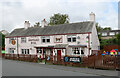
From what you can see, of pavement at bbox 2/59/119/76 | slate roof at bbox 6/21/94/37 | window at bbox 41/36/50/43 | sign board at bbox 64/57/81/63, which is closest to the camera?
A: pavement at bbox 2/59/119/76

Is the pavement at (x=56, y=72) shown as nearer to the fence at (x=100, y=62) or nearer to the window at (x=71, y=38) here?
the fence at (x=100, y=62)

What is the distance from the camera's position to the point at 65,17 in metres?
49.4

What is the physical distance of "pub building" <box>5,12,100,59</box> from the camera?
66.1 ft

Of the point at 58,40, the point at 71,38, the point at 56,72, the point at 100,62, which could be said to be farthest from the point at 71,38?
the point at 56,72

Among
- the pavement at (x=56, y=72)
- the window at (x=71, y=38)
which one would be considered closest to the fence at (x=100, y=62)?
the pavement at (x=56, y=72)

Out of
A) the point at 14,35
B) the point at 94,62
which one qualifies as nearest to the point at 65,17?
the point at 14,35

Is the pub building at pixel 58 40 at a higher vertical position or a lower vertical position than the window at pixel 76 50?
higher

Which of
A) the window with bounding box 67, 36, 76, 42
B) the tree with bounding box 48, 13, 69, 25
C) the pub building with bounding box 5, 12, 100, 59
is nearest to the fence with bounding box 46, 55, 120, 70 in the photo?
the pub building with bounding box 5, 12, 100, 59

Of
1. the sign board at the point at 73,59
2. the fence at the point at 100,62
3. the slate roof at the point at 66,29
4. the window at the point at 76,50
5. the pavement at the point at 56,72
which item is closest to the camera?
the pavement at the point at 56,72

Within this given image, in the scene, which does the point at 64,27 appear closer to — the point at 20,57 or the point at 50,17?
the point at 20,57

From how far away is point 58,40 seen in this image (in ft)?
74.0

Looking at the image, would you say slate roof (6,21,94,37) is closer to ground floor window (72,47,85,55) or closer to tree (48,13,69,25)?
ground floor window (72,47,85,55)

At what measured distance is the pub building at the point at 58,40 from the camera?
20141mm

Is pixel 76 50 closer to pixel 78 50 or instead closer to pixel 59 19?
pixel 78 50
